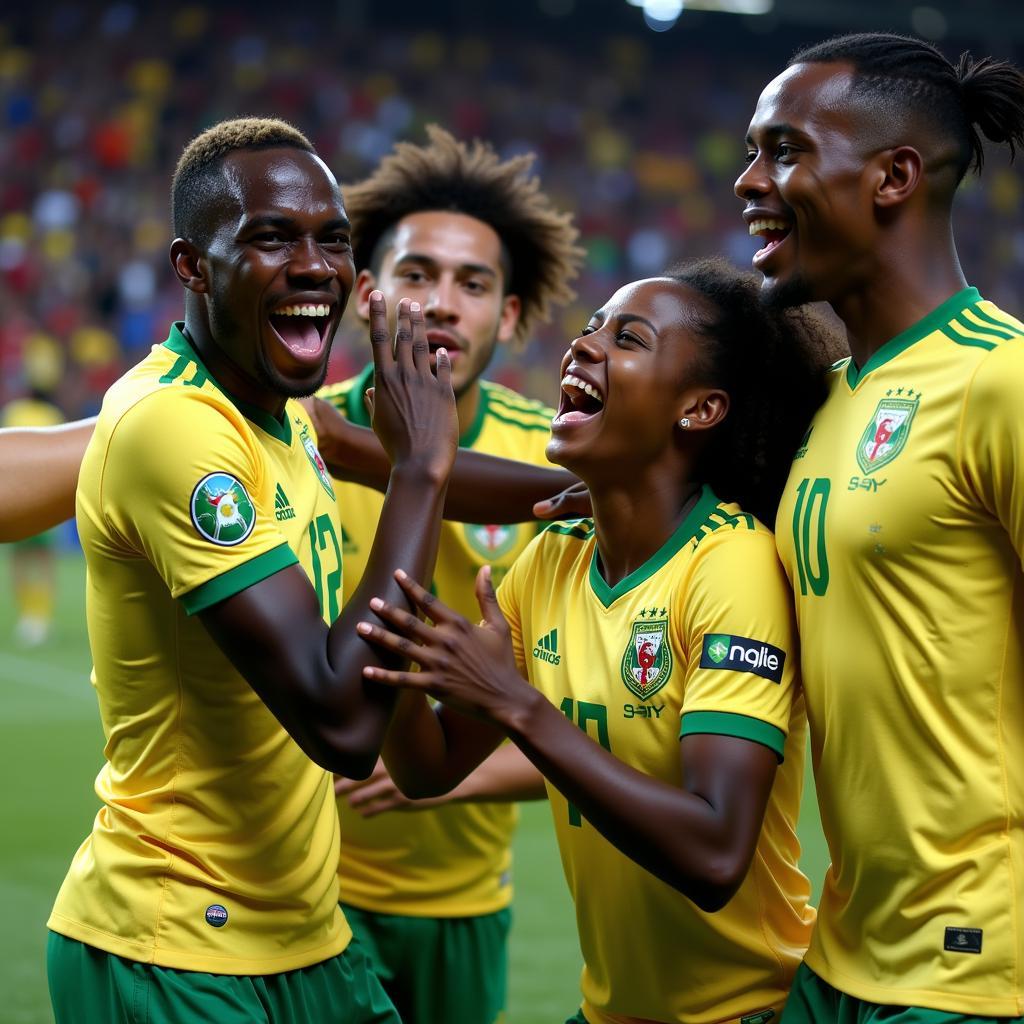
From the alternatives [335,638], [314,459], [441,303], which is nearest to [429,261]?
[441,303]

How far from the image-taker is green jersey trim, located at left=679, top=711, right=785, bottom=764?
2.53 metres

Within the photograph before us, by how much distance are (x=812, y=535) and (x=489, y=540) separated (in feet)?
5.77

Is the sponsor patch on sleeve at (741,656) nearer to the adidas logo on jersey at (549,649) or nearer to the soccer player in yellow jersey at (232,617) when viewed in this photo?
the adidas logo on jersey at (549,649)

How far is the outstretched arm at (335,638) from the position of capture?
2424mm

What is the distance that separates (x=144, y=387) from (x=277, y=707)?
24.3 inches

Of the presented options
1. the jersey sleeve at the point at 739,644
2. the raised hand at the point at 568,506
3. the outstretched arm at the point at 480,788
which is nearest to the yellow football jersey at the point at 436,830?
the outstretched arm at the point at 480,788

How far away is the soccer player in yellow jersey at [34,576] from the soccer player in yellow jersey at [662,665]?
10579 millimetres

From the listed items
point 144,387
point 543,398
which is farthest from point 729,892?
point 543,398

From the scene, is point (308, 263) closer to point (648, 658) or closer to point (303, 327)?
point (303, 327)

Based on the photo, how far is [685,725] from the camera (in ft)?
8.46

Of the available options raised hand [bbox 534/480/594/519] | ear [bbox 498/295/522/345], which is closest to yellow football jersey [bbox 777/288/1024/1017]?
raised hand [bbox 534/480/594/519]

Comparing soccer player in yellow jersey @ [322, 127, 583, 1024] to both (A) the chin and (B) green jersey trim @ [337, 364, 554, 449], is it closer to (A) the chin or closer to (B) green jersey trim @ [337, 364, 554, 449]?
(B) green jersey trim @ [337, 364, 554, 449]

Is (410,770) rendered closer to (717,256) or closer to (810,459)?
(810,459)

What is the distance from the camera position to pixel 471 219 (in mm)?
4719
